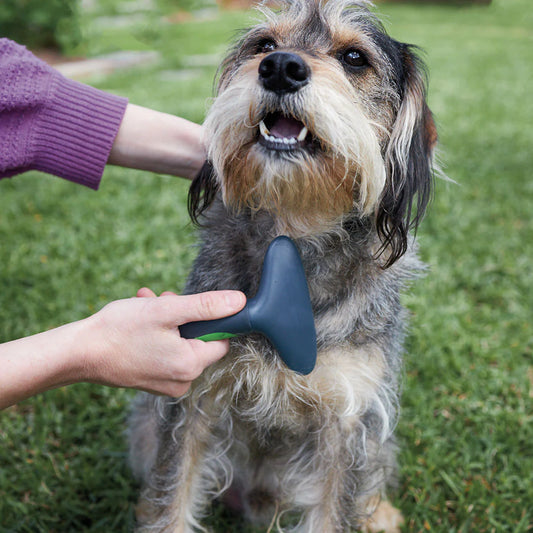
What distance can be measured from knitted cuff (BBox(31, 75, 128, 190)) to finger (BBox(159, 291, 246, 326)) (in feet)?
3.40

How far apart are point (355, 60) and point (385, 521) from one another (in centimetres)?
196

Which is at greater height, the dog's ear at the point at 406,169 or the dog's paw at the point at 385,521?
the dog's ear at the point at 406,169

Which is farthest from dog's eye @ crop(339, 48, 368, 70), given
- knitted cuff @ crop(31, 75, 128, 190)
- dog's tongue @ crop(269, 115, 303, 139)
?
knitted cuff @ crop(31, 75, 128, 190)

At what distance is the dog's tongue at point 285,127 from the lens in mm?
1935

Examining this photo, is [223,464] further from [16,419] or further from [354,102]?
[354,102]

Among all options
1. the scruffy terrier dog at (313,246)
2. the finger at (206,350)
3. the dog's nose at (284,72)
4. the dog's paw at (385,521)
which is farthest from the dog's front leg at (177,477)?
the dog's nose at (284,72)

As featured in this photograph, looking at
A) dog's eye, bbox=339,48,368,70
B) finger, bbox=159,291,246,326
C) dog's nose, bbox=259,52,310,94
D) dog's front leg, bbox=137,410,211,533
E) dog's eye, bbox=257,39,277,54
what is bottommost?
dog's front leg, bbox=137,410,211,533

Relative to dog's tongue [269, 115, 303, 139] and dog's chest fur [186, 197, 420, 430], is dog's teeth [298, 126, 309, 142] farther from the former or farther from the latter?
dog's chest fur [186, 197, 420, 430]

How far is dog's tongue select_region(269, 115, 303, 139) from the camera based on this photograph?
6.35ft

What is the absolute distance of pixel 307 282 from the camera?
218cm

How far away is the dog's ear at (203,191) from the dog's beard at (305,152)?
22cm

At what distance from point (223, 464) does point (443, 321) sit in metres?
1.91

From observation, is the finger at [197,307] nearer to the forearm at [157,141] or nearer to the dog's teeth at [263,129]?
the dog's teeth at [263,129]

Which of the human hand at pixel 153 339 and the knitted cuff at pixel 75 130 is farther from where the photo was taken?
the knitted cuff at pixel 75 130
